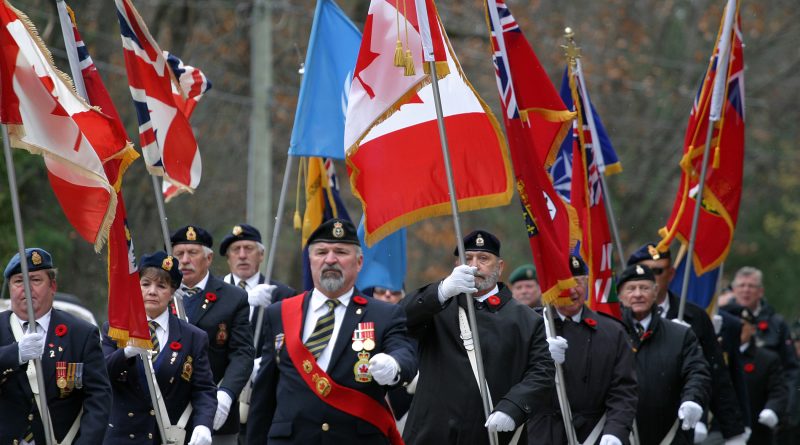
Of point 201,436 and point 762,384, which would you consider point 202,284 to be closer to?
point 201,436

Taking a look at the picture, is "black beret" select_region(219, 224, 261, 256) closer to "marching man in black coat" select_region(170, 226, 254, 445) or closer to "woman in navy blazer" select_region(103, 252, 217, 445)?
"marching man in black coat" select_region(170, 226, 254, 445)

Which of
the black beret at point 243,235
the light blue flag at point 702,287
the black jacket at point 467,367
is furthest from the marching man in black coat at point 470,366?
the light blue flag at point 702,287

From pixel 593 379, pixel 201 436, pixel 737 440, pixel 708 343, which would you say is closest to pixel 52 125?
pixel 201 436

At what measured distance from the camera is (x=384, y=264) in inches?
517

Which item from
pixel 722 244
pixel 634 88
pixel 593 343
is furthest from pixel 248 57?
pixel 593 343

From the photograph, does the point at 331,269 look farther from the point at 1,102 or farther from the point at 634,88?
the point at 634,88

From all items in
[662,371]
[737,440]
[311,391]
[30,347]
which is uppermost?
[30,347]

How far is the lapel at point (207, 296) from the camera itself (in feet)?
35.9

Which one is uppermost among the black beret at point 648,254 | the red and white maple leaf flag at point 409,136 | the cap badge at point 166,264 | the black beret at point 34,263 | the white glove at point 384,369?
the red and white maple leaf flag at point 409,136

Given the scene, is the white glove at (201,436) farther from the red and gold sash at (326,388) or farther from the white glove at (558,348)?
the white glove at (558,348)

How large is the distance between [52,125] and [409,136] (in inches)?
89.4

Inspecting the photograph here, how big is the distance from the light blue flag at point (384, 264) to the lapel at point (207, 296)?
2022mm

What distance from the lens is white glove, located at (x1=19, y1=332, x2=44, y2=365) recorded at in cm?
830

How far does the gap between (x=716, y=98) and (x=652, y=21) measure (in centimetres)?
1720
